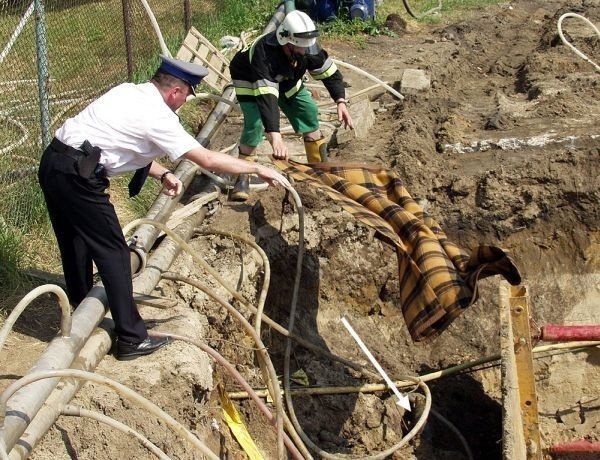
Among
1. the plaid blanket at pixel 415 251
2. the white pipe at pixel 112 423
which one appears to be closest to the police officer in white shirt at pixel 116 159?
the white pipe at pixel 112 423

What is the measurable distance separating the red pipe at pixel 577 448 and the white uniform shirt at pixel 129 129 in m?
3.51

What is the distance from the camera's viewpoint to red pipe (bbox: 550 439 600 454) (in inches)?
243

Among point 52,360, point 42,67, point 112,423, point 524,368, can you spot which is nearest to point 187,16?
point 42,67

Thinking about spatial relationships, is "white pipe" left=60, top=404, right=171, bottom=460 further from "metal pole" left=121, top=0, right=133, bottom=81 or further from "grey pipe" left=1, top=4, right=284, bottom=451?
"metal pole" left=121, top=0, right=133, bottom=81

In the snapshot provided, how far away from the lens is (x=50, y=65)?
8516mm

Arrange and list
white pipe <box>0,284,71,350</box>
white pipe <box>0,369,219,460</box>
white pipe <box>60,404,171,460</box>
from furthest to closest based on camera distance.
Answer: white pipe <box>60,404,171,460</box> → white pipe <box>0,284,71,350</box> → white pipe <box>0,369,219,460</box>

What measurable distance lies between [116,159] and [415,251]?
2.11 m

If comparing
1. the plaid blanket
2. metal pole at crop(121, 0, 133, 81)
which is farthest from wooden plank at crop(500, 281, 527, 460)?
metal pole at crop(121, 0, 133, 81)

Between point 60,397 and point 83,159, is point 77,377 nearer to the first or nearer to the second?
point 60,397

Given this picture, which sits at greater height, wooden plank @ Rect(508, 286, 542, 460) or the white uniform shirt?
the white uniform shirt

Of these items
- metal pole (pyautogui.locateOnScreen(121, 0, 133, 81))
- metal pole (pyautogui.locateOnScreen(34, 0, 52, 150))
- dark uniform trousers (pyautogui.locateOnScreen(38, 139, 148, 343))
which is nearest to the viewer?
dark uniform trousers (pyautogui.locateOnScreen(38, 139, 148, 343))

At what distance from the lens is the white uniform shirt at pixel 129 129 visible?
15.3ft

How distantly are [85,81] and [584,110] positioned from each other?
5173 mm

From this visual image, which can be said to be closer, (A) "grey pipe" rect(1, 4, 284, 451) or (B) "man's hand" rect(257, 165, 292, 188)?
(A) "grey pipe" rect(1, 4, 284, 451)
